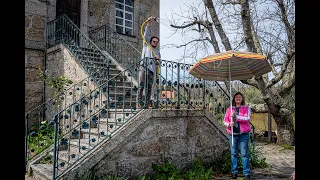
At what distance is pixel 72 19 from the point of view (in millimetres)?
10359

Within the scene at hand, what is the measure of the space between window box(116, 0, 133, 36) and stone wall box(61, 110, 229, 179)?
6.88m

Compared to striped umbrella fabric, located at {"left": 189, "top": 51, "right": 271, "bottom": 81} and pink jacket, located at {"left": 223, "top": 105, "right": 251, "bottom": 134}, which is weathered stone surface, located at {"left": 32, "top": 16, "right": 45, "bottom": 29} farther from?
pink jacket, located at {"left": 223, "top": 105, "right": 251, "bottom": 134}

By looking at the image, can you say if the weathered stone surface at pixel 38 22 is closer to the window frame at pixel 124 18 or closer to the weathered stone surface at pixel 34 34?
the weathered stone surface at pixel 34 34

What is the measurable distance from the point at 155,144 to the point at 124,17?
25.9ft

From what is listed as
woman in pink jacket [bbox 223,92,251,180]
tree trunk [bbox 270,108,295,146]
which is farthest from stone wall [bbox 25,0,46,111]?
tree trunk [bbox 270,108,295,146]

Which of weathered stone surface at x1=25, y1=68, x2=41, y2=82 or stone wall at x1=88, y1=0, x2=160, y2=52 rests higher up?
stone wall at x1=88, y1=0, x2=160, y2=52

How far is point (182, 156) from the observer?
601cm

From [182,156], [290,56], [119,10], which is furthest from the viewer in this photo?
[119,10]

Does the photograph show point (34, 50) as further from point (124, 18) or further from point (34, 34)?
point (124, 18)

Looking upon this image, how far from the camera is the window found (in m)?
11.9

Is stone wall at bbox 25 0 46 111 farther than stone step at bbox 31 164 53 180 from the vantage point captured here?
Yes
